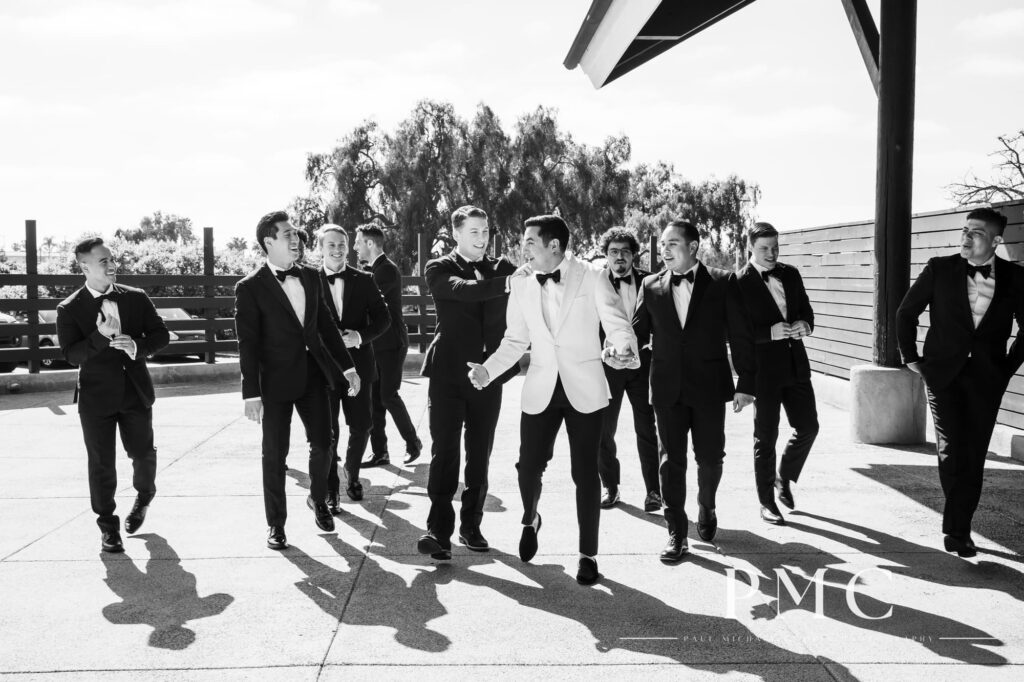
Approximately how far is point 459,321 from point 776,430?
2286 millimetres

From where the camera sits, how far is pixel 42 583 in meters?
4.44

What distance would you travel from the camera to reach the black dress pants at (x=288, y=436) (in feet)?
16.7

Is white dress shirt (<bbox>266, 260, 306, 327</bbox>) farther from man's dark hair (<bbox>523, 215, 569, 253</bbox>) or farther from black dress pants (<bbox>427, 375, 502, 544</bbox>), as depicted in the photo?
man's dark hair (<bbox>523, 215, 569, 253</bbox>)

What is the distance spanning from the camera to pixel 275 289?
5.08 metres

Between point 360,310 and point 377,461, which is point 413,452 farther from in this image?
point 360,310

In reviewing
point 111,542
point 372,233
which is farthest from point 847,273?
point 111,542

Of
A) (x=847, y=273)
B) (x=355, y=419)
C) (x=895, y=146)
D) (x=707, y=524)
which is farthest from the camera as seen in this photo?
(x=847, y=273)

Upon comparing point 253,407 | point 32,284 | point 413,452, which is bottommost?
point 413,452

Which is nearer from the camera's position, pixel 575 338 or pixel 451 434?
pixel 575 338

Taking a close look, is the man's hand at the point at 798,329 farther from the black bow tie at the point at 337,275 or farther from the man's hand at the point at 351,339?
the black bow tie at the point at 337,275

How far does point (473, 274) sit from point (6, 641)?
9.17ft

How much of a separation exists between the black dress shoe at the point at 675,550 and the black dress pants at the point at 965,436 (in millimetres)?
1469

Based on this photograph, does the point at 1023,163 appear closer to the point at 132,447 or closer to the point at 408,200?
the point at 408,200

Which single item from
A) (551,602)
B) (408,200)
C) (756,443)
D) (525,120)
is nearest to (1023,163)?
(525,120)
